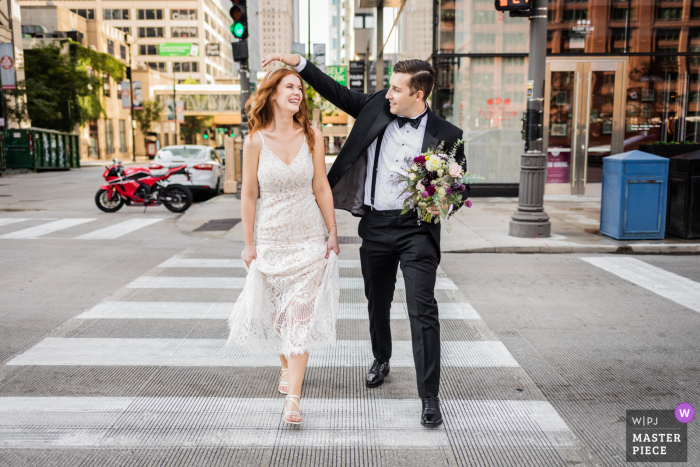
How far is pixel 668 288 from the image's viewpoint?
6.69 m

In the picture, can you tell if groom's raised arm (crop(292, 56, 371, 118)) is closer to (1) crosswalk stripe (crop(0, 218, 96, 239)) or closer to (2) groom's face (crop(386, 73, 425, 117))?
(2) groom's face (crop(386, 73, 425, 117))

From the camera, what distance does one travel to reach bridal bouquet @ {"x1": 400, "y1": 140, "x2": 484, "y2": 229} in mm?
3373

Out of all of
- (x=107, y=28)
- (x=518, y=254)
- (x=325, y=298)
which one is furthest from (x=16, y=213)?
(x=107, y=28)

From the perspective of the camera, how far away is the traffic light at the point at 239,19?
1155cm

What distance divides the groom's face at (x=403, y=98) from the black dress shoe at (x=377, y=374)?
1625 mm

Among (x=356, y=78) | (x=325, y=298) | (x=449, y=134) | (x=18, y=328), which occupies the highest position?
(x=356, y=78)

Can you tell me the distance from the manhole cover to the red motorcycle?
2035 mm

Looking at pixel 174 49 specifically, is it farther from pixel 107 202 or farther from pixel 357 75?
pixel 107 202

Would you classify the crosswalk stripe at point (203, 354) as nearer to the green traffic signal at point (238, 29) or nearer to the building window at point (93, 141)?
the green traffic signal at point (238, 29)

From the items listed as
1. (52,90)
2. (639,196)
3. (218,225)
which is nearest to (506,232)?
(639,196)

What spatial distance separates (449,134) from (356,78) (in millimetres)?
30592

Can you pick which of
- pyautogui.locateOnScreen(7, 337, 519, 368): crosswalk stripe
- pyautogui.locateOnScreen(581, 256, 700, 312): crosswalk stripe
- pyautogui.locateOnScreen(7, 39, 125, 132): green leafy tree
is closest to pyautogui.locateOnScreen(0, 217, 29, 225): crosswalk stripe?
pyautogui.locateOnScreen(7, 337, 519, 368): crosswalk stripe

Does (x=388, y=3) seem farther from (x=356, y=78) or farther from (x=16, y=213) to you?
(x=16, y=213)

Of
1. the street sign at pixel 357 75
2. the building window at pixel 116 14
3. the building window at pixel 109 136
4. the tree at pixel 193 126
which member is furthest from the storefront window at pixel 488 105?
the building window at pixel 116 14
